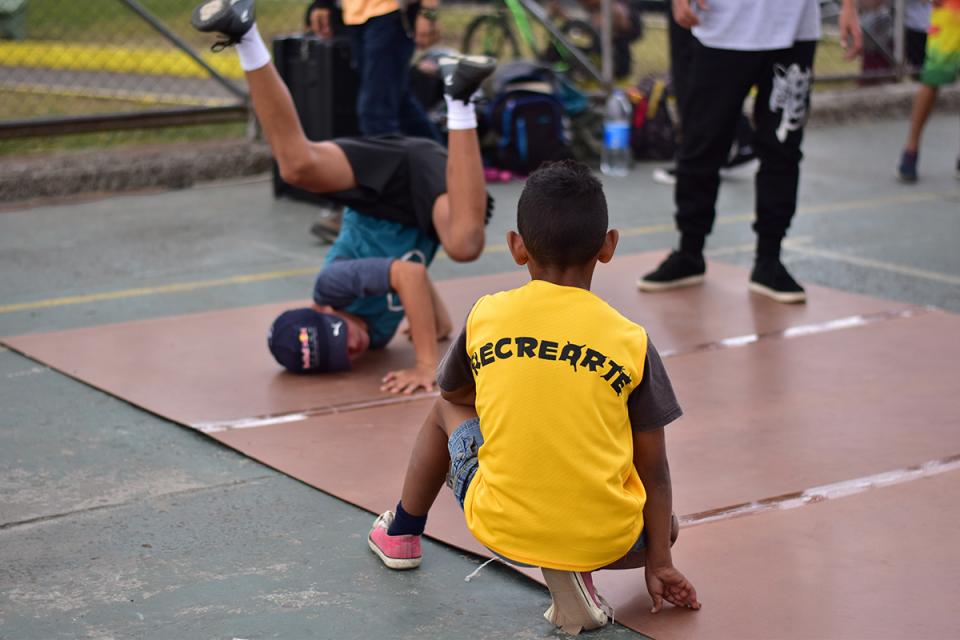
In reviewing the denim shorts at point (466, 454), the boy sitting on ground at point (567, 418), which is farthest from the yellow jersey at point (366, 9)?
the denim shorts at point (466, 454)

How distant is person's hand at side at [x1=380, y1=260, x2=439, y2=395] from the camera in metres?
4.44

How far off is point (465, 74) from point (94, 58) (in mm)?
6023

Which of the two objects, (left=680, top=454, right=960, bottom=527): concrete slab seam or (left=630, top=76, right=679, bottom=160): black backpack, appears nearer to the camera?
(left=680, top=454, right=960, bottom=527): concrete slab seam

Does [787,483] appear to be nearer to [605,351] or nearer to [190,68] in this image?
[605,351]

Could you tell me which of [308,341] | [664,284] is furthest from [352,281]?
[664,284]

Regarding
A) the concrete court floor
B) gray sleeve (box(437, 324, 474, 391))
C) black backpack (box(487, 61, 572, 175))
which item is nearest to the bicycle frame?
black backpack (box(487, 61, 572, 175))

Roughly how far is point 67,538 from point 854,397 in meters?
2.41

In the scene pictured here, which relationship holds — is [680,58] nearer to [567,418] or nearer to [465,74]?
[465,74]

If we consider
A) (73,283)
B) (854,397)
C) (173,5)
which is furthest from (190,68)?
(854,397)

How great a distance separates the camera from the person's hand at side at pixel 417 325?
14.6ft

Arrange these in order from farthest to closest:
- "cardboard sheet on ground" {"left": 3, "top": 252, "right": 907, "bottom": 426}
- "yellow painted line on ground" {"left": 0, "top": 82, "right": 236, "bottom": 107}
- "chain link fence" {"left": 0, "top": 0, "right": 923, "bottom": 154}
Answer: "yellow painted line on ground" {"left": 0, "top": 82, "right": 236, "bottom": 107}
"chain link fence" {"left": 0, "top": 0, "right": 923, "bottom": 154}
"cardboard sheet on ground" {"left": 3, "top": 252, "right": 907, "bottom": 426}

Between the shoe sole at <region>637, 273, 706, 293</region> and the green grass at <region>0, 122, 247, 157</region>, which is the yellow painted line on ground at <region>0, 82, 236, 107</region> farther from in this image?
the shoe sole at <region>637, 273, 706, 293</region>

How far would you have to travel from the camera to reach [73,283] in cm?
601

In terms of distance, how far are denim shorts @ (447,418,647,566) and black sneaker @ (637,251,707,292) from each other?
115 inches
